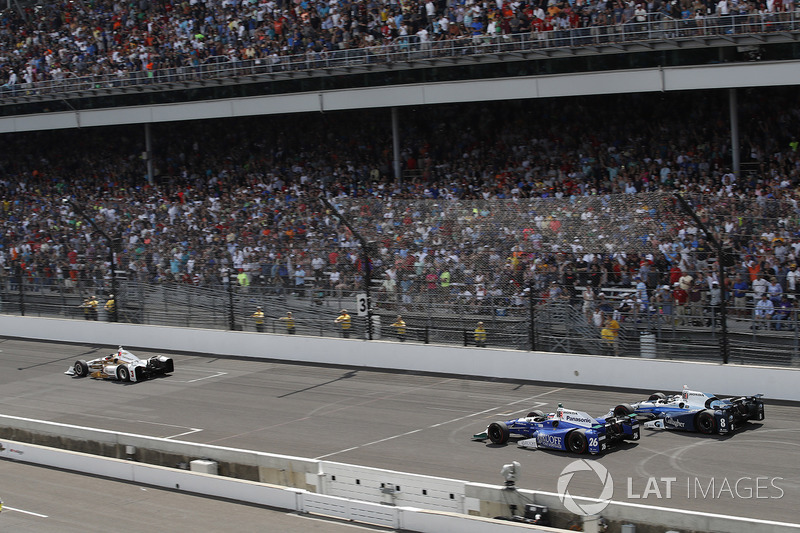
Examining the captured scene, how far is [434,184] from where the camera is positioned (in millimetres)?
31156

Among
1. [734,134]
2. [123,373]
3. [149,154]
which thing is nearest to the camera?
[123,373]

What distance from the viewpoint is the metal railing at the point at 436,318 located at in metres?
18.5

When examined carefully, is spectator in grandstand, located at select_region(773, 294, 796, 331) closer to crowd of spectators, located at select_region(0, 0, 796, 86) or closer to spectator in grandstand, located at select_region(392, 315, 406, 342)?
spectator in grandstand, located at select_region(392, 315, 406, 342)

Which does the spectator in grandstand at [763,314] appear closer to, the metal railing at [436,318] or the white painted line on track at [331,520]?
the metal railing at [436,318]

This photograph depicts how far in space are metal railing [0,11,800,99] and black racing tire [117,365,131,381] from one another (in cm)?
1359

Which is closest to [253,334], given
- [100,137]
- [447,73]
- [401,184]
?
[401,184]

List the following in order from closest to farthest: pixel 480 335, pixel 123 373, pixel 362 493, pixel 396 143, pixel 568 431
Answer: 1. pixel 362 493
2. pixel 568 431
3. pixel 480 335
4. pixel 123 373
5. pixel 396 143

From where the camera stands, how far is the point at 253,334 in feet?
82.8

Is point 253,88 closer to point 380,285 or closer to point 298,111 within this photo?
point 298,111

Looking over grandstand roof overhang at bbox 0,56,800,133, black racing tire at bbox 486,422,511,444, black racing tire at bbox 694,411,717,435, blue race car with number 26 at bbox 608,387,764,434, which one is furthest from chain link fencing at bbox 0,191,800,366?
grandstand roof overhang at bbox 0,56,800,133

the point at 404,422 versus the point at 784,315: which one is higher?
the point at 784,315

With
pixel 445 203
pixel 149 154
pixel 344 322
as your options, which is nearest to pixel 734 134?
pixel 445 203

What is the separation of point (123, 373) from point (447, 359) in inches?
305

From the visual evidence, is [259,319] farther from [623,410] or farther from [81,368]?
[623,410]
